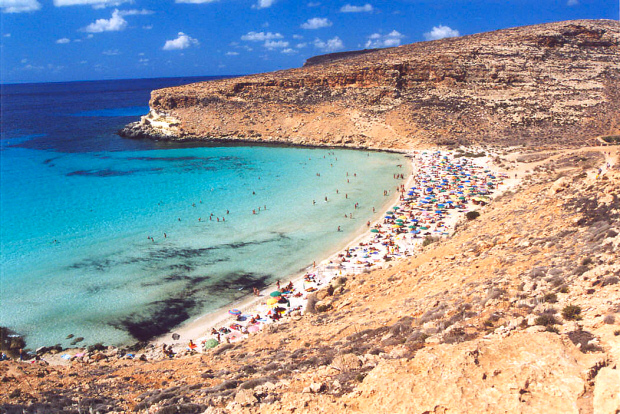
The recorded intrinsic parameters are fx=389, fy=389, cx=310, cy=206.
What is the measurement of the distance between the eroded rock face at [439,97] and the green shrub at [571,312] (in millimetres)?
43999

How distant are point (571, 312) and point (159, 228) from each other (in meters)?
25.9

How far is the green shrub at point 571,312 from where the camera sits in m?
7.88

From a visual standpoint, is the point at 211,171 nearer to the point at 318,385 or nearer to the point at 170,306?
the point at 170,306

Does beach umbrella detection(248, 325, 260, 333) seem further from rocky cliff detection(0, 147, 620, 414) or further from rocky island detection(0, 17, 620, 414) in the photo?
rocky cliff detection(0, 147, 620, 414)

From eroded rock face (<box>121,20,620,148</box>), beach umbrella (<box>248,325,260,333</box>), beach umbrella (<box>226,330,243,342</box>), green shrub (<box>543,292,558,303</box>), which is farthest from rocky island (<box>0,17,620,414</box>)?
eroded rock face (<box>121,20,620,148</box>)

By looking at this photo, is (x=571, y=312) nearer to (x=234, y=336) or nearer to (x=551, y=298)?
(x=551, y=298)

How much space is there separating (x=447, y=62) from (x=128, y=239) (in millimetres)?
53150

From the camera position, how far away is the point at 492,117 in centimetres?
5309

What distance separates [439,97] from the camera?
2275 inches

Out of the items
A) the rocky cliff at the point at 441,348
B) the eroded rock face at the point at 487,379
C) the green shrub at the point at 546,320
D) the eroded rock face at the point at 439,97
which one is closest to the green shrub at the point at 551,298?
the rocky cliff at the point at 441,348

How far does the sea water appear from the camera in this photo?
19.0 metres

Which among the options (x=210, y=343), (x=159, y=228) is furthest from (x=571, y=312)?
(x=159, y=228)

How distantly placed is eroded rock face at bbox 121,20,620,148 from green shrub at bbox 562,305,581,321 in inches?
1732

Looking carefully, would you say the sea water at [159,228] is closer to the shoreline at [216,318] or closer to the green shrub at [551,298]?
the shoreline at [216,318]
